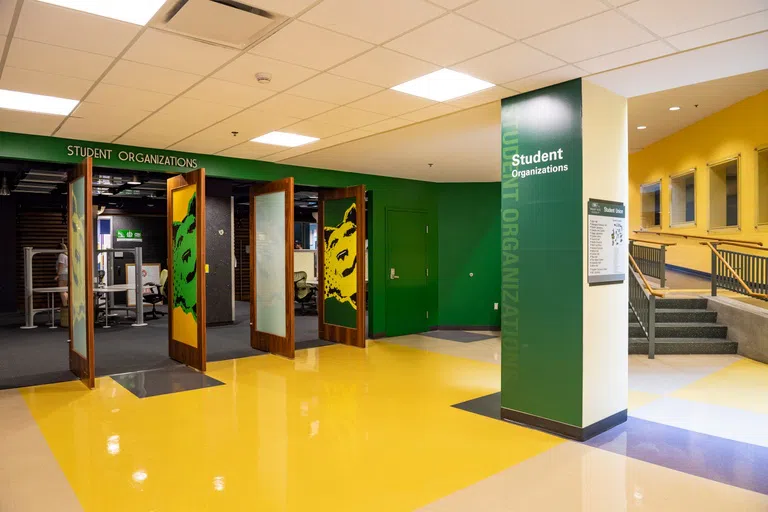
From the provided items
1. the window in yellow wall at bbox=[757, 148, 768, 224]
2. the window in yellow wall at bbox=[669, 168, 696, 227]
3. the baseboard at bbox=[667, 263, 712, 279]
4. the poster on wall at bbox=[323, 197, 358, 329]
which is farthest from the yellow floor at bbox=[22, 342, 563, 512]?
the window in yellow wall at bbox=[669, 168, 696, 227]

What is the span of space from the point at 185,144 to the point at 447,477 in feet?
17.0

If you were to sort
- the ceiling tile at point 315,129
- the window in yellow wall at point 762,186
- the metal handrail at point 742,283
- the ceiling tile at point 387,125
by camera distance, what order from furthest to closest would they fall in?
the window in yellow wall at point 762,186
the metal handrail at point 742,283
the ceiling tile at point 315,129
the ceiling tile at point 387,125

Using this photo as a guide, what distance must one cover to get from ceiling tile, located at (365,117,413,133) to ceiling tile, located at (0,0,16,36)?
10.7 ft

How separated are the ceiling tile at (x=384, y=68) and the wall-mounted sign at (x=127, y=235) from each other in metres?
14.0

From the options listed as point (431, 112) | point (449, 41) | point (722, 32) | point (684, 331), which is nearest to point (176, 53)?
point (449, 41)

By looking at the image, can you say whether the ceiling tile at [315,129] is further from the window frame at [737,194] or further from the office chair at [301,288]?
the window frame at [737,194]

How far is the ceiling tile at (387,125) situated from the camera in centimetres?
550

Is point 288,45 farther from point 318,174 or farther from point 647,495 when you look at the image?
point 318,174

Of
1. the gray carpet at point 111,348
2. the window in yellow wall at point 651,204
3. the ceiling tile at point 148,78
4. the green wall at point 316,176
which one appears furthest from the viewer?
the window in yellow wall at point 651,204

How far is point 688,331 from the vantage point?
771 centimetres

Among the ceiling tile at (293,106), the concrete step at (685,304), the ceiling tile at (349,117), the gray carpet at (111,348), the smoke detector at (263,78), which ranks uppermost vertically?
the ceiling tile at (293,106)

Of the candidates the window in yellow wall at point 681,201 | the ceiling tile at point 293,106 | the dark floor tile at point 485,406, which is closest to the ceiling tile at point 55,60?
the ceiling tile at point 293,106

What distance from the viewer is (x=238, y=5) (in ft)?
9.62

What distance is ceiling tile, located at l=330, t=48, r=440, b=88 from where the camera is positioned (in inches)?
146
